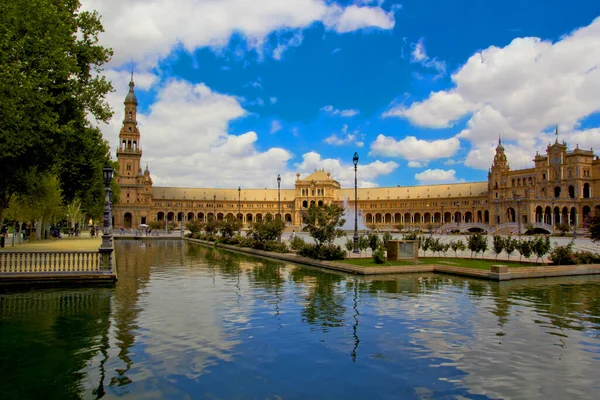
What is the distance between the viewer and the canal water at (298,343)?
9.21 metres

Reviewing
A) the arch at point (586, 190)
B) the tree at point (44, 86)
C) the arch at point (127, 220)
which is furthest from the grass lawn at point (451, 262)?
the arch at point (127, 220)

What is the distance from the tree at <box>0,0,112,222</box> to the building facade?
45.5 m

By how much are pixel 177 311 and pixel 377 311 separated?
7.04 metres

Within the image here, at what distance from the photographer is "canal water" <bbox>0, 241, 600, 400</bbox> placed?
30.2ft

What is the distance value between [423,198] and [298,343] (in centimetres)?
13408

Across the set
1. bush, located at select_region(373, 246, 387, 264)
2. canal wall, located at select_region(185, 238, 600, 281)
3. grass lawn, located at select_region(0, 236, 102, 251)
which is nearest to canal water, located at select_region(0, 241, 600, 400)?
canal wall, located at select_region(185, 238, 600, 281)

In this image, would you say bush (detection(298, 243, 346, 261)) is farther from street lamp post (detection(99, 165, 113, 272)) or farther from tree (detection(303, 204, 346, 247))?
street lamp post (detection(99, 165, 113, 272))

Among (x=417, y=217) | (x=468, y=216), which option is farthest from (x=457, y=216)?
(x=417, y=217)

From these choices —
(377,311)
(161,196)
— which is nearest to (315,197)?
(161,196)

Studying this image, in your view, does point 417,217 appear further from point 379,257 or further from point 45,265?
point 45,265

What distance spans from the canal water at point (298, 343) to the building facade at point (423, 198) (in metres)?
52.6

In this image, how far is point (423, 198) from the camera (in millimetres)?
140625

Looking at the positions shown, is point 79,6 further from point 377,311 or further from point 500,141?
point 500,141

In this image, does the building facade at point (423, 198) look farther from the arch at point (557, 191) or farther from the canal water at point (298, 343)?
the canal water at point (298, 343)
